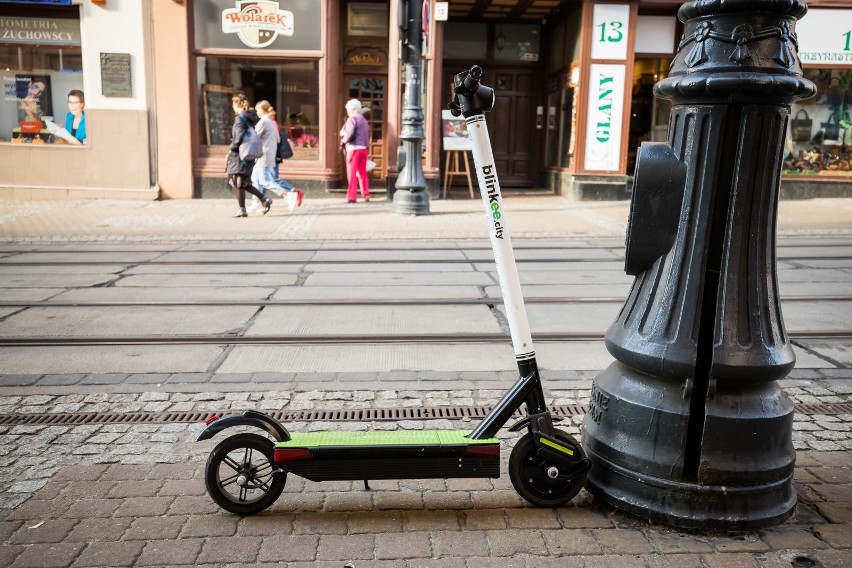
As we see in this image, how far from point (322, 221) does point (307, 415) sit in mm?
8559

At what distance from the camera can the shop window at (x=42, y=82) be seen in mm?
15547

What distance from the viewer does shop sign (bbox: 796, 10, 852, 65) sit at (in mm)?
16156

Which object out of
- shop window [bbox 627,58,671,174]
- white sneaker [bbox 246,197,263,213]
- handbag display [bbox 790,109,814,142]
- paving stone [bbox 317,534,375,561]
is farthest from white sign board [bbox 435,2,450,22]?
paving stone [bbox 317,534,375,561]

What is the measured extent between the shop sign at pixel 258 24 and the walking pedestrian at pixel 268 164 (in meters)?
2.58

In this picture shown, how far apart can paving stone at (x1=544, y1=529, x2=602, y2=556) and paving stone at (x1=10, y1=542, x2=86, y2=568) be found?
1.70 metres

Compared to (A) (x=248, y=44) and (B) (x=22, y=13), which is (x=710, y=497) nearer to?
(A) (x=248, y=44)

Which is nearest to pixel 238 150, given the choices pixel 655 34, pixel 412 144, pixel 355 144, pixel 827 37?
pixel 355 144

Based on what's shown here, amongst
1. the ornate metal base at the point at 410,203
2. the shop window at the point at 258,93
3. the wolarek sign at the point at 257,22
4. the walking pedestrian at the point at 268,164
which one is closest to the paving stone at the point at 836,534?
the ornate metal base at the point at 410,203

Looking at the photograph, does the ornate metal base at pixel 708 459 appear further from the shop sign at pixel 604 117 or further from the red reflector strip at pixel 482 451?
the shop sign at pixel 604 117

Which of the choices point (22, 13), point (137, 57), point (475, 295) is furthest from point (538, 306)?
point (22, 13)

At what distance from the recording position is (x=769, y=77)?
2.93 metres

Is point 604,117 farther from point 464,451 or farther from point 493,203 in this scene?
point 464,451

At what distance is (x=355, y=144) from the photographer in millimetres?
14766

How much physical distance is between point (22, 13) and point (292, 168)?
19.4ft
